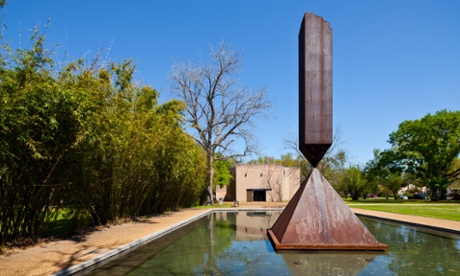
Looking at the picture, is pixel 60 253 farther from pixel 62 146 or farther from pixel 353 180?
pixel 353 180

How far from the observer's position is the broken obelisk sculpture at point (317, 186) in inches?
258

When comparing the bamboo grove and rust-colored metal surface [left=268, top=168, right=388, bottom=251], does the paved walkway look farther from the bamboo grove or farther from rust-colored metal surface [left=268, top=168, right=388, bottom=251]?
rust-colored metal surface [left=268, top=168, right=388, bottom=251]

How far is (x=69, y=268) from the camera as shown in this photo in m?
4.66

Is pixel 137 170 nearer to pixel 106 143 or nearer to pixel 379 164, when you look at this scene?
pixel 106 143

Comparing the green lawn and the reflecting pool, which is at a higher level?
the reflecting pool

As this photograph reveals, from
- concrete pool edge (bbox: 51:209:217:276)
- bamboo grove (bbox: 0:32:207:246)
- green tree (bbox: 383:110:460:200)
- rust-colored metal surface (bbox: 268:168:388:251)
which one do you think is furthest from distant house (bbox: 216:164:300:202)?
rust-colored metal surface (bbox: 268:168:388:251)

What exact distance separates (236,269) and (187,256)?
1.42m

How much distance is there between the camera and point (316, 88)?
24.7 ft

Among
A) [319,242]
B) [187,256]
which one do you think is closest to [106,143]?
[187,256]

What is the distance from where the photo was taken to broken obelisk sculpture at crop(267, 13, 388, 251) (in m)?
6.55

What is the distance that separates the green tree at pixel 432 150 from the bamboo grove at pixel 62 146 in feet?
93.8

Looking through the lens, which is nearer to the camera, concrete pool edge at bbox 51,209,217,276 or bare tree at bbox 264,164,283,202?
concrete pool edge at bbox 51,209,217,276

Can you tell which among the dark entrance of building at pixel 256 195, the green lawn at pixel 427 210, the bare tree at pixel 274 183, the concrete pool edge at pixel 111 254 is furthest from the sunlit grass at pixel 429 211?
the dark entrance of building at pixel 256 195

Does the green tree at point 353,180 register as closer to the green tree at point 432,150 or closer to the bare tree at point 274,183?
the green tree at point 432,150
